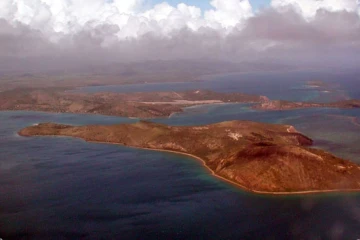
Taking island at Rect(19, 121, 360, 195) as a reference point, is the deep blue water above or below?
below

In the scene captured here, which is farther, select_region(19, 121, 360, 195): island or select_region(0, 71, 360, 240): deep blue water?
select_region(19, 121, 360, 195): island

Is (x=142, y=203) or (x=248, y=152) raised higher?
(x=248, y=152)

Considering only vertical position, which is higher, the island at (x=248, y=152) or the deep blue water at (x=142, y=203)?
the island at (x=248, y=152)

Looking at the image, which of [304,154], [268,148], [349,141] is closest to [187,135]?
[268,148]

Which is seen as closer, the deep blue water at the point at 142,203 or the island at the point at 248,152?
the deep blue water at the point at 142,203

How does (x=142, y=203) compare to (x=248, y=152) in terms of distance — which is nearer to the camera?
(x=142, y=203)

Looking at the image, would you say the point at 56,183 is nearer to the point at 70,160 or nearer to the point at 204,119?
the point at 70,160
